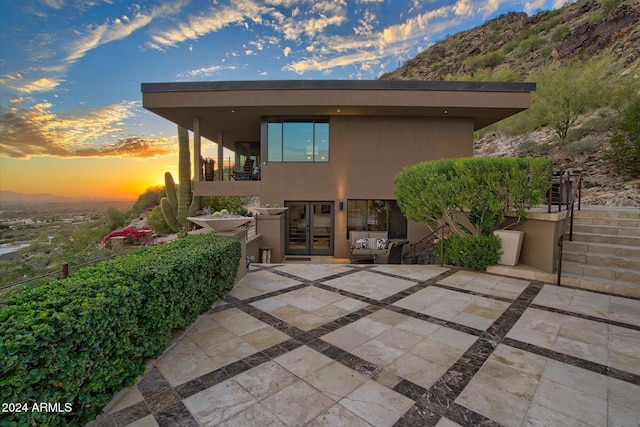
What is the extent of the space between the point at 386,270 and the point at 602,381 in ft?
13.6

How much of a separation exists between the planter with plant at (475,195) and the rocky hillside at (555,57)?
27.5 feet

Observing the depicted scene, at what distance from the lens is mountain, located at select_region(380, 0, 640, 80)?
20.0 m

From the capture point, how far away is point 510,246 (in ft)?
20.7

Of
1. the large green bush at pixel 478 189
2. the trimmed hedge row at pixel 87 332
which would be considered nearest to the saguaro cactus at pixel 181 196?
the large green bush at pixel 478 189

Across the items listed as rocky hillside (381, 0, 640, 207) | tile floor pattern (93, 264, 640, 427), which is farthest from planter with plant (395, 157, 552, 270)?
rocky hillside (381, 0, 640, 207)

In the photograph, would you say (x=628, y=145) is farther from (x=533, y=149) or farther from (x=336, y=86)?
(x=336, y=86)

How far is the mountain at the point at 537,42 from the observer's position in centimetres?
2002

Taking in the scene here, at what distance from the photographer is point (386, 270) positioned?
21.7ft

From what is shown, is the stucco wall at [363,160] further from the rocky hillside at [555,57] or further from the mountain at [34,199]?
the mountain at [34,199]

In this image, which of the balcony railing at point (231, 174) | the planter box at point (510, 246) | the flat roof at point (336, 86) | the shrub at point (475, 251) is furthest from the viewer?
the balcony railing at point (231, 174)

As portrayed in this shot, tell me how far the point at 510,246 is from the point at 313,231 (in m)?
6.91

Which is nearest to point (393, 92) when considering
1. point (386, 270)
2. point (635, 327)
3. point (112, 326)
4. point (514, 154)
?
point (386, 270)

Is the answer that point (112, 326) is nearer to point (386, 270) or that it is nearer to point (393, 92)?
point (386, 270)

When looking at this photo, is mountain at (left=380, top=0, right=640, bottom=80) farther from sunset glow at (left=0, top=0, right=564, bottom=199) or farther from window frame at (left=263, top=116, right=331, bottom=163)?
window frame at (left=263, top=116, right=331, bottom=163)
